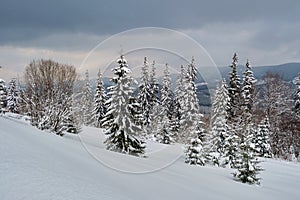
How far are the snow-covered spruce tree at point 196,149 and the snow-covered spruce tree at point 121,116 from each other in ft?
10.2

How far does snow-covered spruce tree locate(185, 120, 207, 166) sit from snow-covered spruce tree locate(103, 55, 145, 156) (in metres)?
3.11

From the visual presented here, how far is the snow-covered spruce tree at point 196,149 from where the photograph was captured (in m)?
17.8

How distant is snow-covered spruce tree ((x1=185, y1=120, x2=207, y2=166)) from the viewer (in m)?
17.8

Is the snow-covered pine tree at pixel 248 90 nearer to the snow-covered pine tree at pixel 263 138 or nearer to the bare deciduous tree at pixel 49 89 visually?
the snow-covered pine tree at pixel 263 138

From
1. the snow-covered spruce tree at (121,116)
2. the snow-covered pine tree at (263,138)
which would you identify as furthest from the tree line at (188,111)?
the snow-covered pine tree at (263,138)

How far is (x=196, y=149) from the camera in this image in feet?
59.1

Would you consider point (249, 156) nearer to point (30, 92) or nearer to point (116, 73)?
point (116, 73)

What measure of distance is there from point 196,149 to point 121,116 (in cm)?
519

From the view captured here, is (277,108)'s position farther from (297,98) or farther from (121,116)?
(121,116)

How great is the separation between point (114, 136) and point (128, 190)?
12.2m

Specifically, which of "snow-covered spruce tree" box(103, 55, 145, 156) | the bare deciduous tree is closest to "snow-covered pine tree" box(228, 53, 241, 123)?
"snow-covered spruce tree" box(103, 55, 145, 156)

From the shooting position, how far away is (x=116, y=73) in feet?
56.9

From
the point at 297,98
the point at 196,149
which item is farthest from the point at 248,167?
the point at 297,98

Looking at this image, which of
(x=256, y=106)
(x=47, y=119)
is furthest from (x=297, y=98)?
(x=47, y=119)
